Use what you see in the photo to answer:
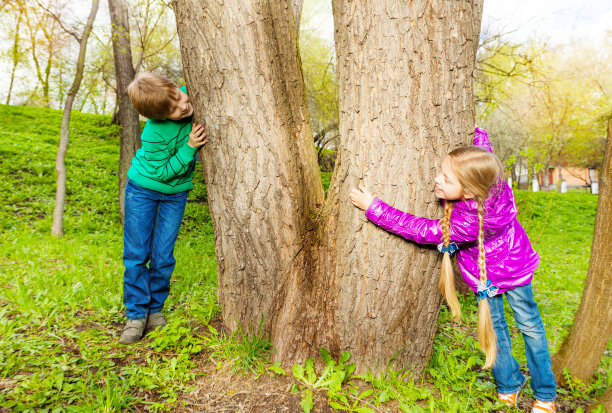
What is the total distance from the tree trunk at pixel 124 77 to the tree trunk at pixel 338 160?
5.04 meters

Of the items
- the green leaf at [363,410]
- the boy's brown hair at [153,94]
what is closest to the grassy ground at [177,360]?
the green leaf at [363,410]

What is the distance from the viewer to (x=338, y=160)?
2195 millimetres

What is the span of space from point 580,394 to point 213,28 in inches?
130

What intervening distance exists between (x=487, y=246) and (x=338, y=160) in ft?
3.41

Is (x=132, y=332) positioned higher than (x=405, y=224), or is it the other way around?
(x=405, y=224)

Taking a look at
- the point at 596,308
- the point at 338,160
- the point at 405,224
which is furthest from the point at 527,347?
the point at 338,160

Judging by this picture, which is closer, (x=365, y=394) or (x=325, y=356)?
(x=365, y=394)

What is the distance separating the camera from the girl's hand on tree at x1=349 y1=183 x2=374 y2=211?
6.58ft

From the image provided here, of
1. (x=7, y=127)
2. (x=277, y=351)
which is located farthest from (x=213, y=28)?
(x=7, y=127)

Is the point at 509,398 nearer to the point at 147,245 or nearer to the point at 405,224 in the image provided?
the point at 405,224

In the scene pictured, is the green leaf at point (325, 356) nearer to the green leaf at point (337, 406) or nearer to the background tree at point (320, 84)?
the green leaf at point (337, 406)

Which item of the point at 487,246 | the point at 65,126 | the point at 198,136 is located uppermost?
the point at 65,126

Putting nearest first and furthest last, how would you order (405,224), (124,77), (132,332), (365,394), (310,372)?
(405,224) < (365,394) < (310,372) < (132,332) < (124,77)

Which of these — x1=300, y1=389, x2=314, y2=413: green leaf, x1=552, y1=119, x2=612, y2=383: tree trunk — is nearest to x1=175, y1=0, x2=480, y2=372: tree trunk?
x1=300, y1=389, x2=314, y2=413: green leaf
